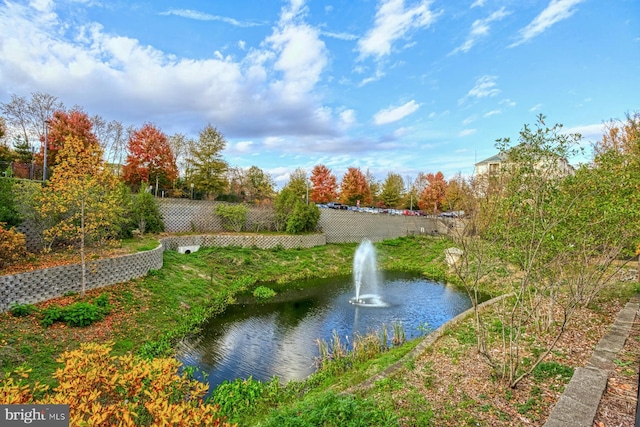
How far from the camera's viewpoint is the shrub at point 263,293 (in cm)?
1342

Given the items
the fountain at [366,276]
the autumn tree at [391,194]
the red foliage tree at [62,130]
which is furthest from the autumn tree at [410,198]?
the red foliage tree at [62,130]

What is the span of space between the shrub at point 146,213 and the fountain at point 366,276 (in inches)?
439

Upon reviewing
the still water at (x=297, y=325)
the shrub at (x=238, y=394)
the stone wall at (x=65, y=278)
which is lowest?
the still water at (x=297, y=325)

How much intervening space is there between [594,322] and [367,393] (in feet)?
20.0

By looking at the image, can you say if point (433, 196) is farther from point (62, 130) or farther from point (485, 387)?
point (485, 387)

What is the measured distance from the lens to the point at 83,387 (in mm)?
3424

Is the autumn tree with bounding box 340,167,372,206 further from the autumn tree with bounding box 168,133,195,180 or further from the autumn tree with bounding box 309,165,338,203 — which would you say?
the autumn tree with bounding box 168,133,195,180

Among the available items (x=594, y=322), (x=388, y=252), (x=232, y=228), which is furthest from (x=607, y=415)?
A: (x=388, y=252)

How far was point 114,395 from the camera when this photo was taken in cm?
372

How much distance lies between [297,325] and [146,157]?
19.0 m

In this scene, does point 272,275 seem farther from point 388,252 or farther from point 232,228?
point 388,252

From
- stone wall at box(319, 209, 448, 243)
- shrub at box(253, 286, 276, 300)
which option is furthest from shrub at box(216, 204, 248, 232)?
shrub at box(253, 286, 276, 300)

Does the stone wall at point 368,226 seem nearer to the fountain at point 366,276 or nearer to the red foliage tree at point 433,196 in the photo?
the fountain at point 366,276

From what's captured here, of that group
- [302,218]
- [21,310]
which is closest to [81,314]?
[21,310]
